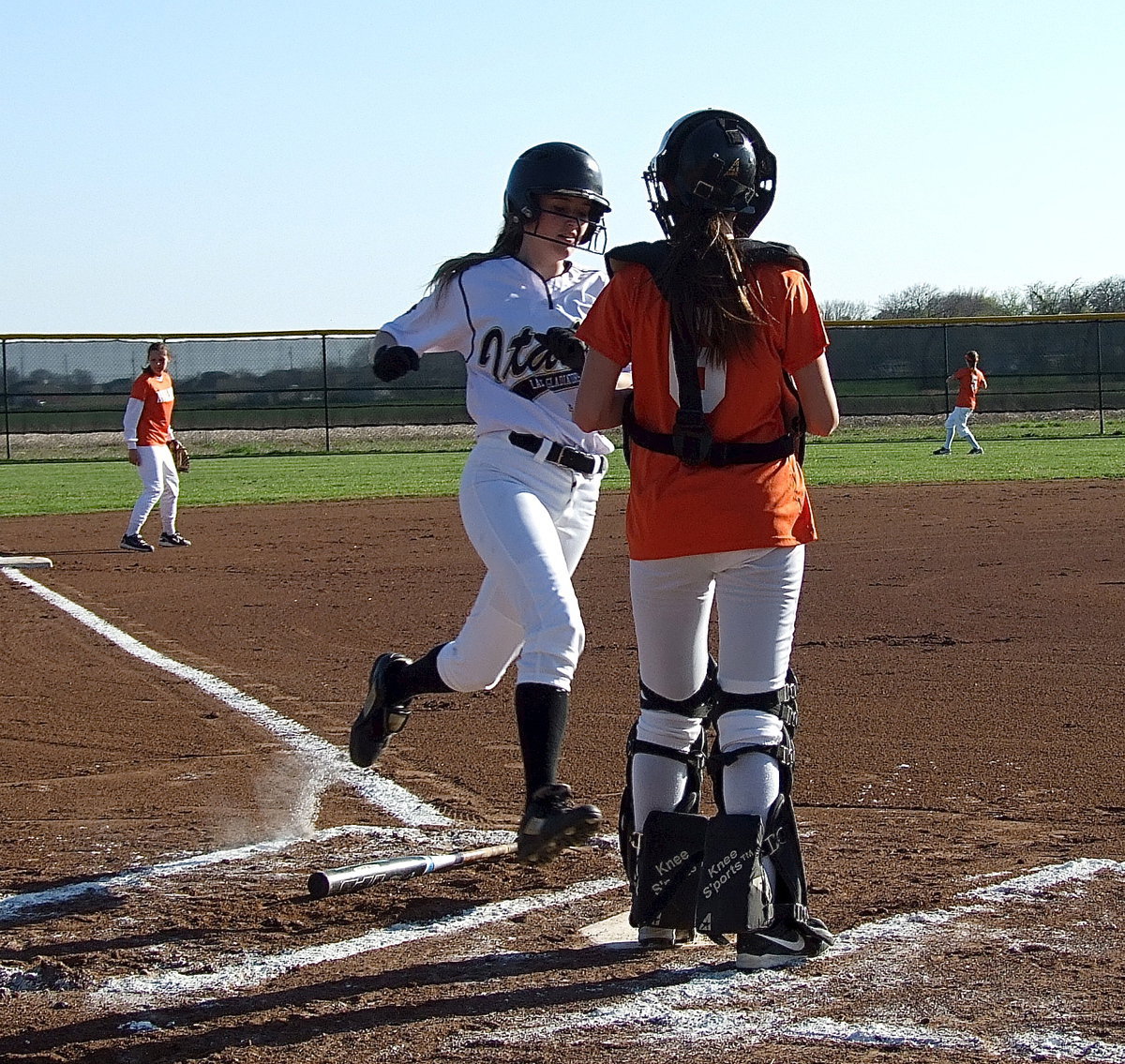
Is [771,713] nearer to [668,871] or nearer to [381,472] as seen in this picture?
[668,871]

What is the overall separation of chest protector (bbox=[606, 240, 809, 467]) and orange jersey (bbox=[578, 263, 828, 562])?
0.02 m

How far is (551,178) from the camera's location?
13.6 feet

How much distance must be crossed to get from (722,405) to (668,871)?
1.03 metres

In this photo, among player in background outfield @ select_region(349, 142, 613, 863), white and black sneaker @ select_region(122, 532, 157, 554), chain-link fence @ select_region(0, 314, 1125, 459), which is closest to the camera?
player in background outfield @ select_region(349, 142, 613, 863)

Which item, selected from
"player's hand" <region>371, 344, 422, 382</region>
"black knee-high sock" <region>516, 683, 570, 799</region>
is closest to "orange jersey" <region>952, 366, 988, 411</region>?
"player's hand" <region>371, 344, 422, 382</region>

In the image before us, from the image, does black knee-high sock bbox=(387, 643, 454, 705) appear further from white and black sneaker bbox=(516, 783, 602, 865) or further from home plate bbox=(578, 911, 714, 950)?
home plate bbox=(578, 911, 714, 950)

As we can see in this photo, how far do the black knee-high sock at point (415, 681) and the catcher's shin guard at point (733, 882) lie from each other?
157 centimetres

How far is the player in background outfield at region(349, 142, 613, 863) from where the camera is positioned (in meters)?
3.94

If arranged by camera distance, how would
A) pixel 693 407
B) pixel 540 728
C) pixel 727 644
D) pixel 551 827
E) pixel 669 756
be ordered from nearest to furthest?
pixel 693 407, pixel 727 644, pixel 669 756, pixel 551 827, pixel 540 728

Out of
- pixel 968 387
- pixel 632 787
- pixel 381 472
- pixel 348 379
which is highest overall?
pixel 348 379

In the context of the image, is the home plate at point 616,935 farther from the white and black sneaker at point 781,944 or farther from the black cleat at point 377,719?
the black cleat at point 377,719

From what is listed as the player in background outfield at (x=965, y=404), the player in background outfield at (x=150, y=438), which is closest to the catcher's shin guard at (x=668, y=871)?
the player in background outfield at (x=150, y=438)

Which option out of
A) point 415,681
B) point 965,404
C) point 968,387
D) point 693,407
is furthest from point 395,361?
point 968,387

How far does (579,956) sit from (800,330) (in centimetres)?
145
